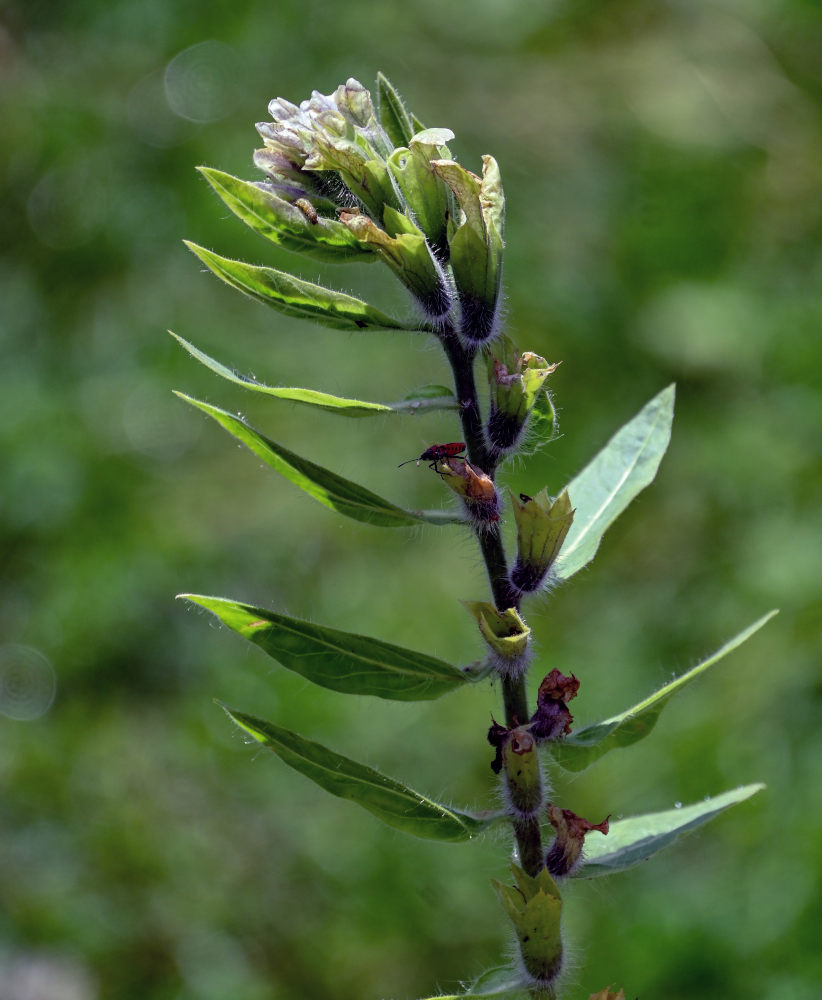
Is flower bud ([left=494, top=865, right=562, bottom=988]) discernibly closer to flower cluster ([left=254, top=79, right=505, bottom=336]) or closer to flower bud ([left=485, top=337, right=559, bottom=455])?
flower bud ([left=485, top=337, right=559, bottom=455])

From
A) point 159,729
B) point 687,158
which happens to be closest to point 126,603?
point 159,729

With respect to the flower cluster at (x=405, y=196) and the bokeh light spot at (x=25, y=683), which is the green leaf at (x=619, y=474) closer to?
the flower cluster at (x=405, y=196)

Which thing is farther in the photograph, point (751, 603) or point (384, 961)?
point (751, 603)

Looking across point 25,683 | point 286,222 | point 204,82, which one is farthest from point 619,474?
point 204,82

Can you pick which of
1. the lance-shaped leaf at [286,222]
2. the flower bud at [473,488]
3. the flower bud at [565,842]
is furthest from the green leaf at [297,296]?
the flower bud at [565,842]

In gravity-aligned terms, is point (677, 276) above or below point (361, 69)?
below

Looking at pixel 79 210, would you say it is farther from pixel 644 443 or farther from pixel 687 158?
pixel 644 443

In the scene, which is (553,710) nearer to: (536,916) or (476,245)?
(536,916)
